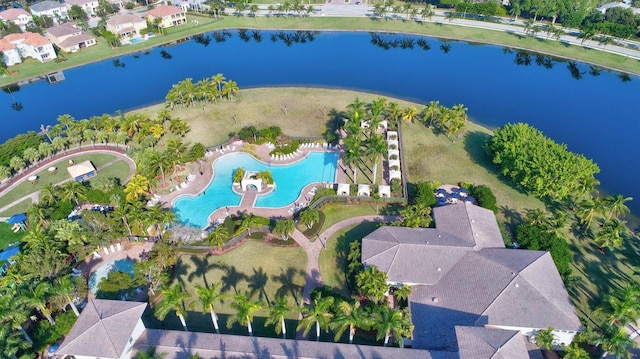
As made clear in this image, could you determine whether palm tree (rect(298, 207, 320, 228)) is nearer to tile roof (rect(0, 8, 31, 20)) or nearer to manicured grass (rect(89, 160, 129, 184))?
manicured grass (rect(89, 160, 129, 184))

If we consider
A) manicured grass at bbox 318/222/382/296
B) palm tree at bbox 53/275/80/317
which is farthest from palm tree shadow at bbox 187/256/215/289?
manicured grass at bbox 318/222/382/296

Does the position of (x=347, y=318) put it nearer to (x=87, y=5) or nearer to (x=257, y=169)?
(x=257, y=169)

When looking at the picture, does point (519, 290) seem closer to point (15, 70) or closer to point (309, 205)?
point (309, 205)

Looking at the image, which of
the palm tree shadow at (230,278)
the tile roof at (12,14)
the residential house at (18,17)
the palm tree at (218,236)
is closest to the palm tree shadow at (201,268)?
the palm tree shadow at (230,278)

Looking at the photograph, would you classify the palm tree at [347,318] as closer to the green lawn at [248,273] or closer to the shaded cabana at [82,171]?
the green lawn at [248,273]

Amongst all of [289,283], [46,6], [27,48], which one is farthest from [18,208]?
[46,6]

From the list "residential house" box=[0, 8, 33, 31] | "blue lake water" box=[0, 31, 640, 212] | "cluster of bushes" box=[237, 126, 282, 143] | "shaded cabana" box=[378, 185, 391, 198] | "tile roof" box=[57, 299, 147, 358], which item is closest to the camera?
"tile roof" box=[57, 299, 147, 358]
